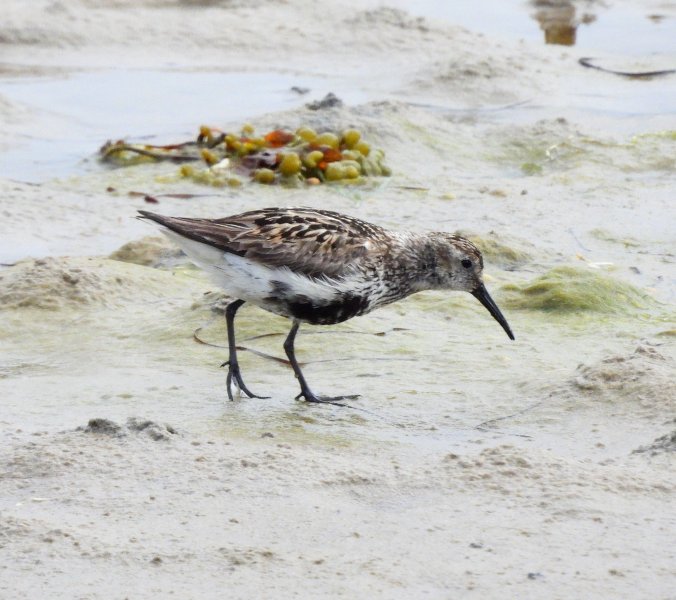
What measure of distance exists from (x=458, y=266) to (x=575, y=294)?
3.19ft

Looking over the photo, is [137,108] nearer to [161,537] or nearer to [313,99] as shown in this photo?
[313,99]

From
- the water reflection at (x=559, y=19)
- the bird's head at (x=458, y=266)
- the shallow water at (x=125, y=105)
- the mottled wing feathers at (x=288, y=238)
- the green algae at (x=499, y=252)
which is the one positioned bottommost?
the shallow water at (x=125, y=105)

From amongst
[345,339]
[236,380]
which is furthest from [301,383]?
[345,339]

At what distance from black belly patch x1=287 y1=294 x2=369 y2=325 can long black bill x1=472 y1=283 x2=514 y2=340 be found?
0.89 m

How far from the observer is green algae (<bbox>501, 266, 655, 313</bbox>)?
709cm

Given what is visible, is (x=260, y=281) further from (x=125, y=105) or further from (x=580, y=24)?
(x=580, y=24)

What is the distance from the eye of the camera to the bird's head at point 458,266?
644cm

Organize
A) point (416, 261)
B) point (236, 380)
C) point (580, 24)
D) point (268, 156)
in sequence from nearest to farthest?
1. point (236, 380)
2. point (416, 261)
3. point (268, 156)
4. point (580, 24)

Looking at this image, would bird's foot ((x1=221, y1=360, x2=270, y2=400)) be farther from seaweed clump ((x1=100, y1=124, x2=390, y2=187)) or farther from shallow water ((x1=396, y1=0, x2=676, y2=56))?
shallow water ((x1=396, y1=0, x2=676, y2=56))

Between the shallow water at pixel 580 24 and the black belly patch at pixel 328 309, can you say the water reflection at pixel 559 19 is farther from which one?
the black belly patch at pixel 328 309

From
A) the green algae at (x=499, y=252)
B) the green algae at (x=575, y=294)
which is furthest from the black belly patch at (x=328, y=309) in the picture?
the green algae at (x=499, y=252)

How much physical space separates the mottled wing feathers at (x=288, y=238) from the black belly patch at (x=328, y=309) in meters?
0.13

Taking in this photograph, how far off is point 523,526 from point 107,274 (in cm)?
359

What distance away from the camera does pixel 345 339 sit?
6559 mm
